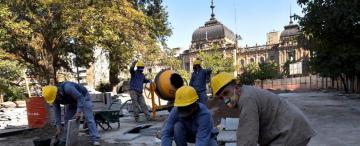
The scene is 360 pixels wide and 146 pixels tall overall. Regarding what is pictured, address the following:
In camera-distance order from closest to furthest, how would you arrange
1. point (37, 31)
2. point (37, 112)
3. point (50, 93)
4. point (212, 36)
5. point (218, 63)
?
1. point (50, 93)
2. point (37, 112)
3. point (37, 31)
4. point (218, 63)
5. point (212, 36)

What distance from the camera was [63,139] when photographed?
802 cm

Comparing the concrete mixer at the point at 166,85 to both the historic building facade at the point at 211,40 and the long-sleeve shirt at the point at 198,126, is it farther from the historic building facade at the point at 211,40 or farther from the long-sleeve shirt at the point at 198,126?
the historic building facade at the point at 211,40

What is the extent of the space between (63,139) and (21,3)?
1313cm

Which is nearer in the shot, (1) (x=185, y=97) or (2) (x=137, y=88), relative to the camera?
(1) (x=185, y=97)

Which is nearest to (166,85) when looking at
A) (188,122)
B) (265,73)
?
(188,122)

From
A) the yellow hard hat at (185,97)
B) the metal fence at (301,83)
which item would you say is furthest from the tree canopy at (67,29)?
the metal fence at (301,83)

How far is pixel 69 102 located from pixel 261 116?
5.50 m

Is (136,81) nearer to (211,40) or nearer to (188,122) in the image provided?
(188,122)

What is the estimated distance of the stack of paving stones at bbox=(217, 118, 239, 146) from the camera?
7.43 metres

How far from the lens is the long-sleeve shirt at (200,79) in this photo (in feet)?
37.7

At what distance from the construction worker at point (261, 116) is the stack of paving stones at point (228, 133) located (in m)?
3.62

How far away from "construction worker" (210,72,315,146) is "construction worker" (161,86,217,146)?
1.34m

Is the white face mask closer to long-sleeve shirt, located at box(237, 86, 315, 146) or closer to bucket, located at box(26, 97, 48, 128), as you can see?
long-sleeve shirt, located at box(237, 86, 315, 146)

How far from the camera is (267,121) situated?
3.38 metres
